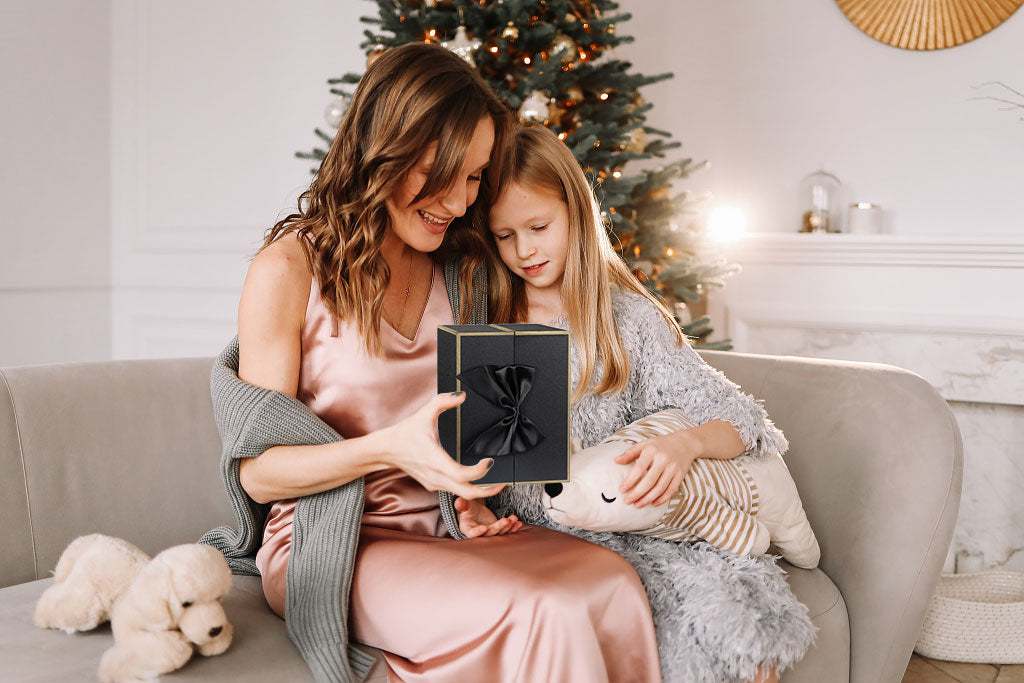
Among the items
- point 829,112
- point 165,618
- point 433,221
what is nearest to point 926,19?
point 829,112

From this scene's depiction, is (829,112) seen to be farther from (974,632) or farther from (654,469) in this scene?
(654,469)

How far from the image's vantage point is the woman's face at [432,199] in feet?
4.29

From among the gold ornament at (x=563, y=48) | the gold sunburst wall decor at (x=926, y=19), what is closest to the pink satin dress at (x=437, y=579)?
the gold ornament at (x=563, y=48)

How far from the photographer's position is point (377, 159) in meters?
1.27

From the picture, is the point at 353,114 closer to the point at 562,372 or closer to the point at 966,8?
the point at 562,372

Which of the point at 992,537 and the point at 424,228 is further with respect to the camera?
the point at 992,537

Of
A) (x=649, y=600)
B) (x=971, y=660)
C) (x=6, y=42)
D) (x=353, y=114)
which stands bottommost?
(x=971, y=660)

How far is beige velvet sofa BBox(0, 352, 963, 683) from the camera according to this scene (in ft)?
4.71

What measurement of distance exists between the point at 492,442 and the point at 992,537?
7.90 ft

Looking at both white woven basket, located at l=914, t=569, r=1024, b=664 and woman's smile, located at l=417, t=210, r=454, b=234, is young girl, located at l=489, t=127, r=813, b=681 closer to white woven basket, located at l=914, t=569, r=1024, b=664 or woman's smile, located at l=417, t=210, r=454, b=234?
woman's smile, located at l=417, t=210, r=454, b=234

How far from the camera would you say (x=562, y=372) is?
44.4 inches

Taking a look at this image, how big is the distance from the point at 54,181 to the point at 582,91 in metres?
2.44

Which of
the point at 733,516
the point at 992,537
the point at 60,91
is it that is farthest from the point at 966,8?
the point at 60,91

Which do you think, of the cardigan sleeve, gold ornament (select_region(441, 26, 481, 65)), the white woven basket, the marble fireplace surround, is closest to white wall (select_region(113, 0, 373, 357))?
gold ornament (select_region(441, 26, 481, 65))
